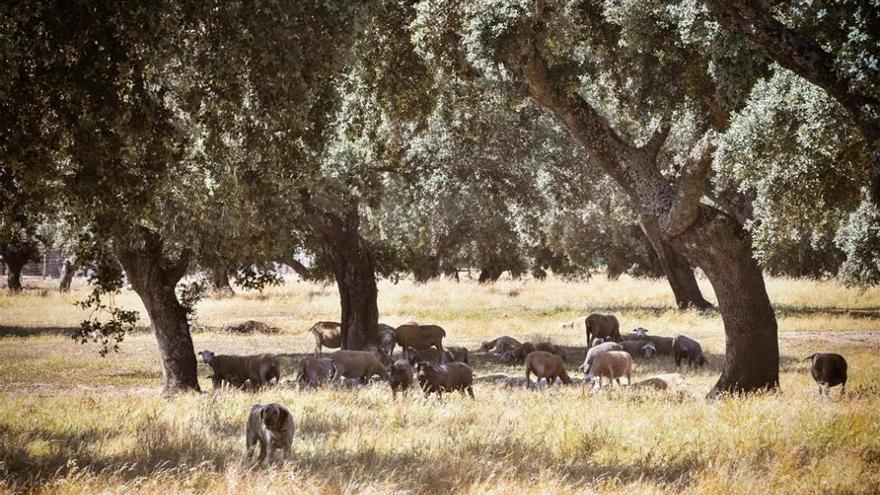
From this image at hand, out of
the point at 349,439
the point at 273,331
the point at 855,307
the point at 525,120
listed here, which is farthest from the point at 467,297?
the point at 349,439

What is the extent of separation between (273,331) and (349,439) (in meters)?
25.8

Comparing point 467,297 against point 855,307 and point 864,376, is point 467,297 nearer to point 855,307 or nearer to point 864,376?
point 855,307

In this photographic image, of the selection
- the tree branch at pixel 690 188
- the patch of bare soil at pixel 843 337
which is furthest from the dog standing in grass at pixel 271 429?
the patch of bare soil at pixel 843 337

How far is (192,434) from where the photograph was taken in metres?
11.1

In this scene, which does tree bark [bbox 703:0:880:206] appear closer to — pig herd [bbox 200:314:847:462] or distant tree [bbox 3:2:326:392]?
distant tree [bbox 3:2:326:392]

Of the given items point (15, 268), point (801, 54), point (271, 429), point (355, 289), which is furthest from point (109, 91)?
point (15, 268)

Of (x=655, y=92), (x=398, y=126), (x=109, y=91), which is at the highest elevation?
(x=655, y=92)

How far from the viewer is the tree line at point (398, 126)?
9898 mm

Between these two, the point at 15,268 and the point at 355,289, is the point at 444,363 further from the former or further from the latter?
the point at 15,268

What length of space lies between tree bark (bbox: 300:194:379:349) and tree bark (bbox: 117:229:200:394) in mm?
5839

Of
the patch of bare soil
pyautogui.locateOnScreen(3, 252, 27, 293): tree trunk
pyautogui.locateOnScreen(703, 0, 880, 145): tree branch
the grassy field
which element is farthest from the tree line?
pyautogui.locateOnScreen(3, 252, 27, 293): tree trunk

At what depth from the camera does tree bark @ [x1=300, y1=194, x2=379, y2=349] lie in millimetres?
24938

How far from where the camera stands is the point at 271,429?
31.9 ft

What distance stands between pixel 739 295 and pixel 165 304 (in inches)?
457
